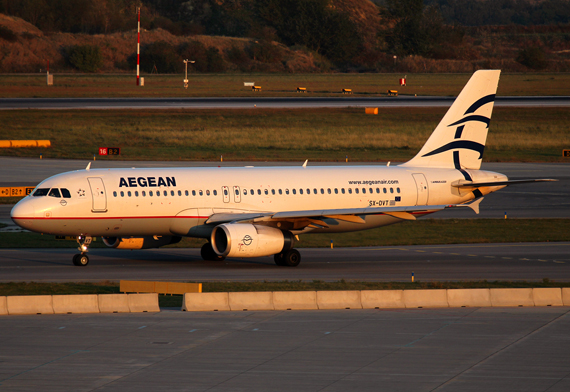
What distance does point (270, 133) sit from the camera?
91312 mm

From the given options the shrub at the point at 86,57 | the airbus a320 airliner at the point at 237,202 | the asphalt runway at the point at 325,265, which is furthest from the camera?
the shrub at the point at 86,57

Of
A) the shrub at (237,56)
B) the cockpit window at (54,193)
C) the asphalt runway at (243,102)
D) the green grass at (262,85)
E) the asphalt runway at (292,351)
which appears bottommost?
the asphalt runway at (292,351)

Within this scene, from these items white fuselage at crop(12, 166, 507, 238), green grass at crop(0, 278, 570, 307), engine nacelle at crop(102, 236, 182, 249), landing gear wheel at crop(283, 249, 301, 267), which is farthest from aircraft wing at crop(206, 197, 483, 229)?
green grass at crop(0, 278, 570, 307)

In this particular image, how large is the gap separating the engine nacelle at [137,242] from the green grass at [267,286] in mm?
5849

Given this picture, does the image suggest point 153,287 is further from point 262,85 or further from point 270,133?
point 262,85

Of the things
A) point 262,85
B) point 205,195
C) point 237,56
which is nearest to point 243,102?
point 262,85

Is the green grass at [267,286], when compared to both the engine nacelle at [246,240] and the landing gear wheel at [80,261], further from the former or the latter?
the landing gear wheel at [80,261]

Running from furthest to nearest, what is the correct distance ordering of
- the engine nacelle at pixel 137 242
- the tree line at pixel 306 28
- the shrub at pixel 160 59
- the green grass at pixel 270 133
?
the tree line at pixel 306 28 < the shrub at pixel 160 59 < the green grass at pixel 270 133 < the engine nacelle at pixel 137 242

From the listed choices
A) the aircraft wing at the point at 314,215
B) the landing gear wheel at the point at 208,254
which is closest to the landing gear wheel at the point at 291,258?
the aircraft wing at the point at 314,215

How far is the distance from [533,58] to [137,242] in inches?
6228

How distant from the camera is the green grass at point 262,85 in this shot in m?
128

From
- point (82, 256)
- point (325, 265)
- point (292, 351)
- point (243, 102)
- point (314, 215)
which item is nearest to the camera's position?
point (292, 351)

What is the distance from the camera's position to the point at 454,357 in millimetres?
20875

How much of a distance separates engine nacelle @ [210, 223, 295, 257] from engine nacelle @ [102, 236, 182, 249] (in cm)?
377
